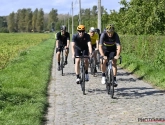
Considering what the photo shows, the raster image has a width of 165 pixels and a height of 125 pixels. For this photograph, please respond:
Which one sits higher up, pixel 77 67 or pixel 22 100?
pixel 77 67

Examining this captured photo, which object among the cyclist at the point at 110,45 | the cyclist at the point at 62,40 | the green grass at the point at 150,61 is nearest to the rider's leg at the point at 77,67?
the cyclist at the point at 110,45

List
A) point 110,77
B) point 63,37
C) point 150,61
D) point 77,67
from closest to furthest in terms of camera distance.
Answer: point 110,77 → point 77,67 → point 63,37 → point 150,61

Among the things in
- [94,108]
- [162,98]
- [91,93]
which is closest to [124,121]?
[94,108]

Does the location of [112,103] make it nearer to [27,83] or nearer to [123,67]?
[27,83]

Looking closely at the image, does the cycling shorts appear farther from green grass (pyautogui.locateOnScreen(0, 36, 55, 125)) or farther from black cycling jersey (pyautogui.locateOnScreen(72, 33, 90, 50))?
green grass (pyautogui.locateOnScreen(0, 36, 55, 125))

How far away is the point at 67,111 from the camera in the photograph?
8094 millimetres

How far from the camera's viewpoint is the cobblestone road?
7.32 m

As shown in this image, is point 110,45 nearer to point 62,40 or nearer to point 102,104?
point 102,104

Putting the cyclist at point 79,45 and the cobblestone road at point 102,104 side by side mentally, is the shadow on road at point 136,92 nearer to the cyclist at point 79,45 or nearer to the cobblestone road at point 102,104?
the cobblestone road at point 102,104

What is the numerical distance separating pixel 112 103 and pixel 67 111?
4.49 feet

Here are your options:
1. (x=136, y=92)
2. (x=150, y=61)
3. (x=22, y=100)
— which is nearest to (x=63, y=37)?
Result: (x=150, y=61)

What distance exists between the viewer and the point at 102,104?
347 inches

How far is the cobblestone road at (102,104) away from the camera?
7319mm

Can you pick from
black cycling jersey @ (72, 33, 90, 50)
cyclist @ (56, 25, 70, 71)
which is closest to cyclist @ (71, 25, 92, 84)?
black cycling jersey @ (72, 33, 90, 50)
